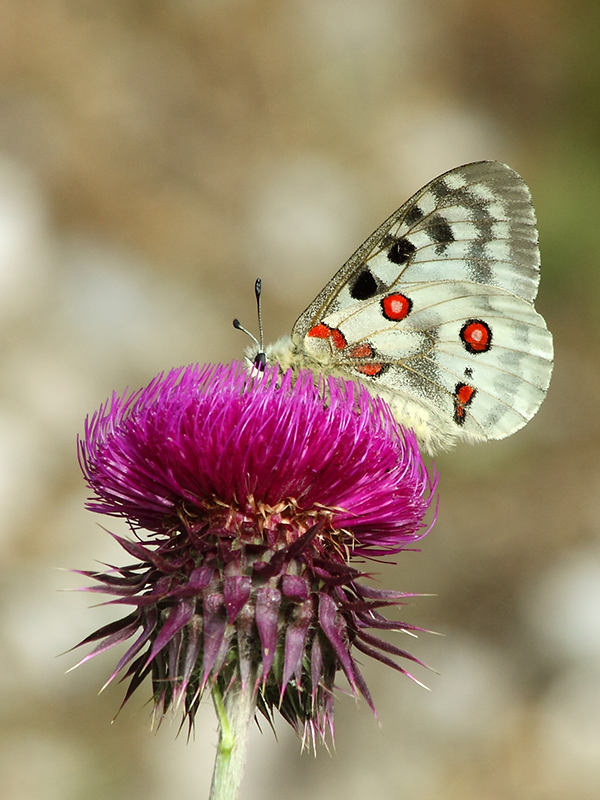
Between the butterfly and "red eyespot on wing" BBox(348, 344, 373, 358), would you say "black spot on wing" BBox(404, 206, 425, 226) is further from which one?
"red eyespot on wing" BBox(348, 344, 373, 358)

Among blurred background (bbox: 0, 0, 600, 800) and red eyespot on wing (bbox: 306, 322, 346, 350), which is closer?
red eyespot on wing (bbox: 306, 322, 346, 350)

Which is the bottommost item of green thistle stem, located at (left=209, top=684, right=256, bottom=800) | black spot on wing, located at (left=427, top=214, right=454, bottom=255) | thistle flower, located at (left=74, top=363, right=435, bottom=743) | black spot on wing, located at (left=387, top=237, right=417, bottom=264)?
green thistle stem, located at (left=209, top=684, right=256, bottom=800)

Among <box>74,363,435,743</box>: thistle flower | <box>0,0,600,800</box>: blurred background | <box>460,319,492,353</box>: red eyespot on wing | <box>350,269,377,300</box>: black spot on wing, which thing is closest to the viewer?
<box>74,363,435,743</box>: thistle flower

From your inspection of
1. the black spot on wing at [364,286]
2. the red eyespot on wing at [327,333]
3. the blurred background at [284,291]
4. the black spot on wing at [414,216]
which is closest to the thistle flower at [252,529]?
the red eyespot on wing at [327,333]

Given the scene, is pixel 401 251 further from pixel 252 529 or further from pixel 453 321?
pixel 252 529

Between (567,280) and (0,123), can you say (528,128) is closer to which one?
(567,280)

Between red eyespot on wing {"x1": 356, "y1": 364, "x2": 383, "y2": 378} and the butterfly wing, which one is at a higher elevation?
the butterfly wing

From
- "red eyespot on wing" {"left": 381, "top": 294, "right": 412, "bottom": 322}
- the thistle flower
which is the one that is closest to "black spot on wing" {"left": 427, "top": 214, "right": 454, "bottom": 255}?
"red eyespot on wing" {"left": 381, "top": 294, "right": 412, "bottom": 322}

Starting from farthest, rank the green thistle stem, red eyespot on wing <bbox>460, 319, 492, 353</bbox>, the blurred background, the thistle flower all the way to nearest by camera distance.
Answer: the blurred background < red eyespot on wing <bbox>460, 319, 492, 353</bbox> < the thistle flower < the green thistle stem
